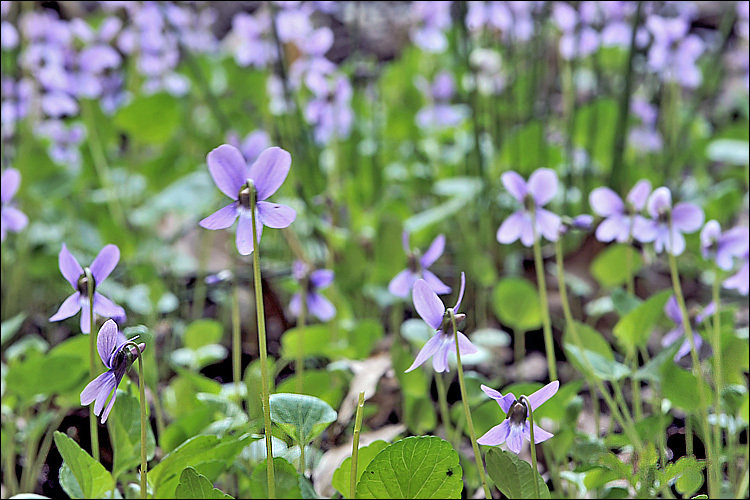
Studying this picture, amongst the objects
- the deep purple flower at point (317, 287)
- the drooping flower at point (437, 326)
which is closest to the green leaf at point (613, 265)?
the deep purple flower at point (317, 287)

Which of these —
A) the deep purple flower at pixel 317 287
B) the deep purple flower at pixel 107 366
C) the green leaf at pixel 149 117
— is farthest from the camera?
the green leaf at pixel 149 117

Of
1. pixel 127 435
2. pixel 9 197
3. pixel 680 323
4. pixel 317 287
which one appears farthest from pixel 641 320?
pixel 9 197

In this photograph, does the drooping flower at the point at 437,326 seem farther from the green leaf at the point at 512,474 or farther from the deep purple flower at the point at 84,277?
the deep purple flower at the point at 84,277

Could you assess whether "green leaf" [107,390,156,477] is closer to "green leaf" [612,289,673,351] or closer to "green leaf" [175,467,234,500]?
"green leaf" [175,467,234,500]

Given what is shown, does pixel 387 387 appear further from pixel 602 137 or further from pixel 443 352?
pixel 602 137

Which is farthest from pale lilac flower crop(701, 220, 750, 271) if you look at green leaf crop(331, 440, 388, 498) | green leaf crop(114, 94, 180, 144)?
green leaf crop(114, 94, 180, 144)
